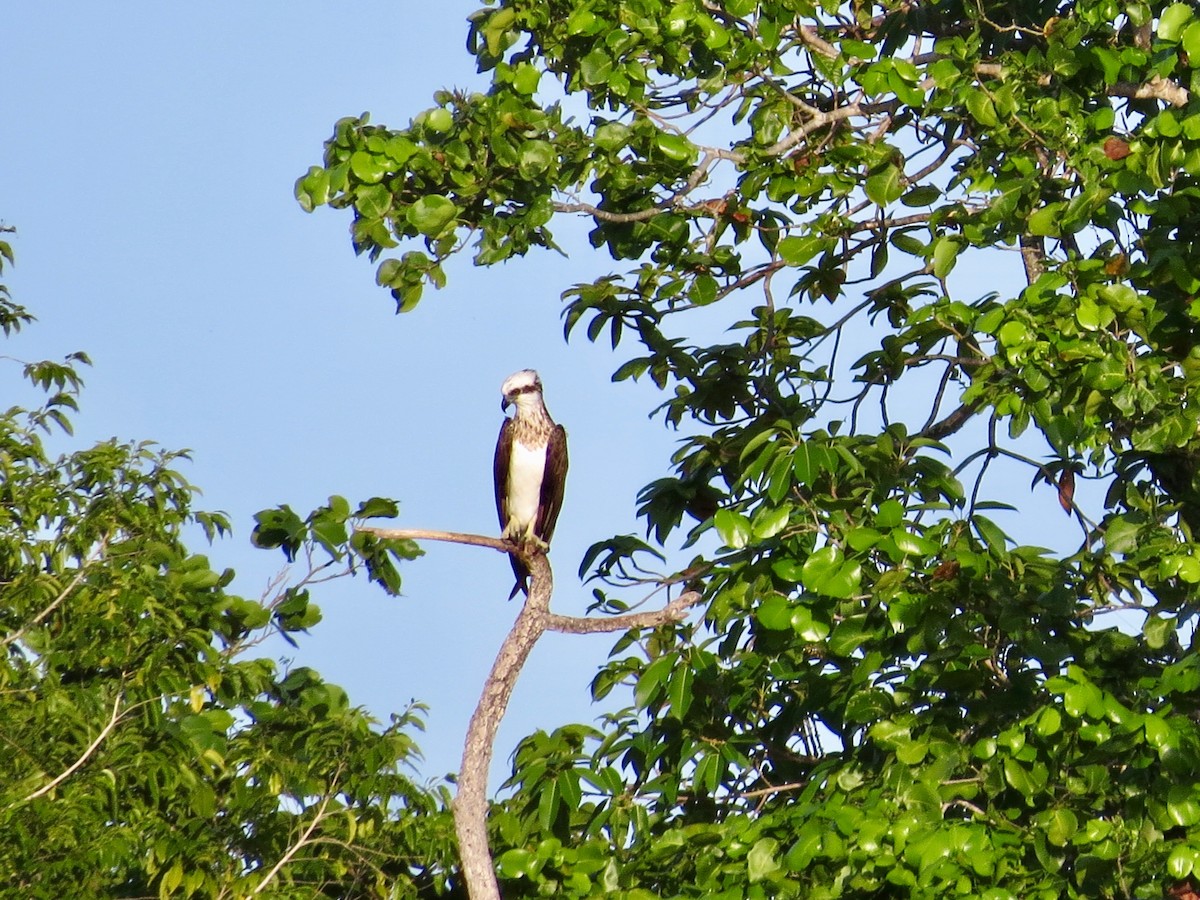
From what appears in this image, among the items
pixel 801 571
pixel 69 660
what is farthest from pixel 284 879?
pixel 801 571

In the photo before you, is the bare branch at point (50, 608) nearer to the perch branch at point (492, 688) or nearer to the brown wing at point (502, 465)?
the perch branch at point (492, 688)

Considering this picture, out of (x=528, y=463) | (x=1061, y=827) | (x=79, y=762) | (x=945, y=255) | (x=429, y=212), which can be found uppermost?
(x=528, y=463)

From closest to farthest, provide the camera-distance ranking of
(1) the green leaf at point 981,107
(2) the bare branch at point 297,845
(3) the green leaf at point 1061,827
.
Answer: (3) the green leaf at point 1061,827 → (2) the bare branch at point 297,845 → (1) the green leaf at point 981,107

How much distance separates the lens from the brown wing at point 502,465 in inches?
298

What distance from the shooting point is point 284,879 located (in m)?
5.11

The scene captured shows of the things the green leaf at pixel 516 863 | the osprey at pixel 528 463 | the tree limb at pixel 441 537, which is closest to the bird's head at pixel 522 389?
the osprey at pixel 528 463

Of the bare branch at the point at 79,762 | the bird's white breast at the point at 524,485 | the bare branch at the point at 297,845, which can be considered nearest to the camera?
the bare branch at the point at 79,762

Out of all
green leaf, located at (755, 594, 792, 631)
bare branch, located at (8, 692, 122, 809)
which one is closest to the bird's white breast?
bare branch, located at (8, 692, 122, 809)

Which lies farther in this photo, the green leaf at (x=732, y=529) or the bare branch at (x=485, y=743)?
the bare branch at (x=485, y=743)

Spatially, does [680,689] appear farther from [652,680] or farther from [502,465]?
[502,465]

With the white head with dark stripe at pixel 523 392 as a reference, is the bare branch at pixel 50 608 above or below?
below

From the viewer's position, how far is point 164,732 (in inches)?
196

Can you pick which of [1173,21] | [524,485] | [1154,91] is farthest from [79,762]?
[1154,91]

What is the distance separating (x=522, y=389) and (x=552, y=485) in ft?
1.78
